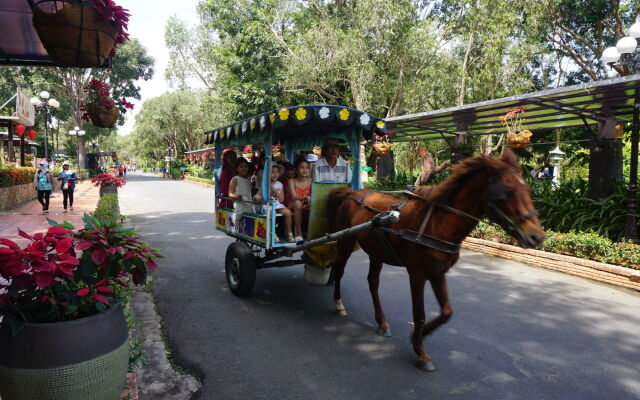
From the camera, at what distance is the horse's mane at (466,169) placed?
3309 millimetres

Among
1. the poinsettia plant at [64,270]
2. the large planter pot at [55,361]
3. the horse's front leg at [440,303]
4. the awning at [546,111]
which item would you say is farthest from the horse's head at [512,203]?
the awning at [546,111]

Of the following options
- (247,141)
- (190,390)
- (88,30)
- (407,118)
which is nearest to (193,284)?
(247,141)

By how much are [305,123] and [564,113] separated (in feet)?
23.8

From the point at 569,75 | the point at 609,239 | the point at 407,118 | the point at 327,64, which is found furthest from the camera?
the point at 569,75

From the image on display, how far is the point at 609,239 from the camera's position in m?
7.67

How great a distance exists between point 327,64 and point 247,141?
1356 centimetres

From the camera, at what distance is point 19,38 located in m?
4.14

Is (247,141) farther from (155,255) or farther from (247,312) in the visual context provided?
(155,255)

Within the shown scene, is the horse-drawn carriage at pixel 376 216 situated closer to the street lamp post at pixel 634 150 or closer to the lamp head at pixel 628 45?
the street lamp post at pixel 634 150

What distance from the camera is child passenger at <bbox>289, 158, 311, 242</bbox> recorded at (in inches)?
214

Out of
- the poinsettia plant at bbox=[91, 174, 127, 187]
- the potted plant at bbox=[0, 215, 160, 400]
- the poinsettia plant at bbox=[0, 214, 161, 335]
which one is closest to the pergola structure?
the poinsettia plant at bbox=[0, 214, 161, 335]

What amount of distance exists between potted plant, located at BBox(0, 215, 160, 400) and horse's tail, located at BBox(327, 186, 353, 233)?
3.03m

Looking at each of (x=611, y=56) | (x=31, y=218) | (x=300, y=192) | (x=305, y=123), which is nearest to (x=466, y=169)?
(x=305, y=123)

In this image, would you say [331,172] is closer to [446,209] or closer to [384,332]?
[446,209]
